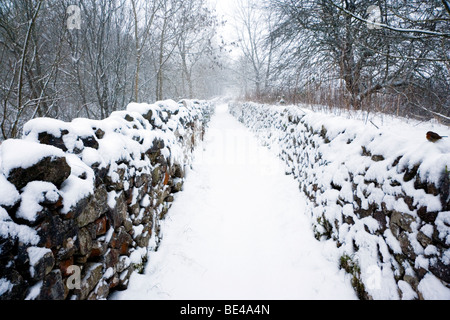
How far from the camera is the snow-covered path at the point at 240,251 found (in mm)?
1976

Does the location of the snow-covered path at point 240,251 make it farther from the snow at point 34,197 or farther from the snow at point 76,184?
the snow at point 34,197

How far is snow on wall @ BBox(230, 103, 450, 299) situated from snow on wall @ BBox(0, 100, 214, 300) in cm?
217

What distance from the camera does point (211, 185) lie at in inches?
169

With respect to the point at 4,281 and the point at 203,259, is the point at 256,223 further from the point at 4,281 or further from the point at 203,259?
the point at 4,281

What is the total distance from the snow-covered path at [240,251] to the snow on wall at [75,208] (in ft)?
1.03

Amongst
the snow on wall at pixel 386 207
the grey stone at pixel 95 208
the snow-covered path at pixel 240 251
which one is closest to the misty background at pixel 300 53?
the snow on wall at pixel 386 207

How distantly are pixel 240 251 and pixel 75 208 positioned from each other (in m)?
1.87

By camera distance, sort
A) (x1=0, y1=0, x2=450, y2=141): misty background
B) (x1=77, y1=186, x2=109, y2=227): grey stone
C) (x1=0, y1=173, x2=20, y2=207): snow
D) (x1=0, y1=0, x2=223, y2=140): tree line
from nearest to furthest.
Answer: (x1=0, y1=173, x2=20, y2=207): snow → (x1=77, y1=186, x2=109, y2=227): grey stone → (x1=0, y1=0, x2=223, y2=140): tree line → (x1=0, y1=0, x2=450, y2=141): misty background

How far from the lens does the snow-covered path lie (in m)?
1.98

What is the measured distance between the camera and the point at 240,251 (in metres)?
2.53

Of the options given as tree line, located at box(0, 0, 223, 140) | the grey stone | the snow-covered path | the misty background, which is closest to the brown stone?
the grey stone

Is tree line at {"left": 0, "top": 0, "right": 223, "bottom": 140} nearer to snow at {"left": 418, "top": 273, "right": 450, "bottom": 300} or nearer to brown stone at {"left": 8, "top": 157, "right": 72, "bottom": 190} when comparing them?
brown stone at {"left": 8, "top": 157, "right": 72, "bottom": 190}

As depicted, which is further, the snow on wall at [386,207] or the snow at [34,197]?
the snow on wall at [386,207]

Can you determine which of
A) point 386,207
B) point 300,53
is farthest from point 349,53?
point 386,207
